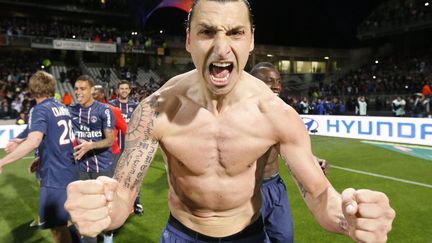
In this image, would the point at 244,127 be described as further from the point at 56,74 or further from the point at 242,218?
the point at 56,74

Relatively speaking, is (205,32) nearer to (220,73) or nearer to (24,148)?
(220,73)

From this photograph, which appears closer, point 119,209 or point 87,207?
point 87,207

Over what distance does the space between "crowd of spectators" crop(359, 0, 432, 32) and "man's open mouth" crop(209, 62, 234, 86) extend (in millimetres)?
32781

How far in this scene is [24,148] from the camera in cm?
384

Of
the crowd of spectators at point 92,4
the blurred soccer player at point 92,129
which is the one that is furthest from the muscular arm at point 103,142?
the crowd of spectators at point 92,4

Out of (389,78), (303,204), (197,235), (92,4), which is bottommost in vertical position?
(303,204)

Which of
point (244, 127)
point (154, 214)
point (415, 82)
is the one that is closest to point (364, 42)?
point (415, 82)

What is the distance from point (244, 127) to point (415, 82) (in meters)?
25.6

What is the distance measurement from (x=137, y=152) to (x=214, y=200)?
52cm

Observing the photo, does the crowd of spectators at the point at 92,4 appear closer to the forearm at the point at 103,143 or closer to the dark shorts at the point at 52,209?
the forearm at the point at 103,143

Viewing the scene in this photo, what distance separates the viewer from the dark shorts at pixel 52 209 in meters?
4.07

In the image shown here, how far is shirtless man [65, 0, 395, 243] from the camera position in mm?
2008

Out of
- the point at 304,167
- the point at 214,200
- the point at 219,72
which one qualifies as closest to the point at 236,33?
the point at 219,72

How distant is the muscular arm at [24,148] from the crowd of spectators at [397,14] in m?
32.3
